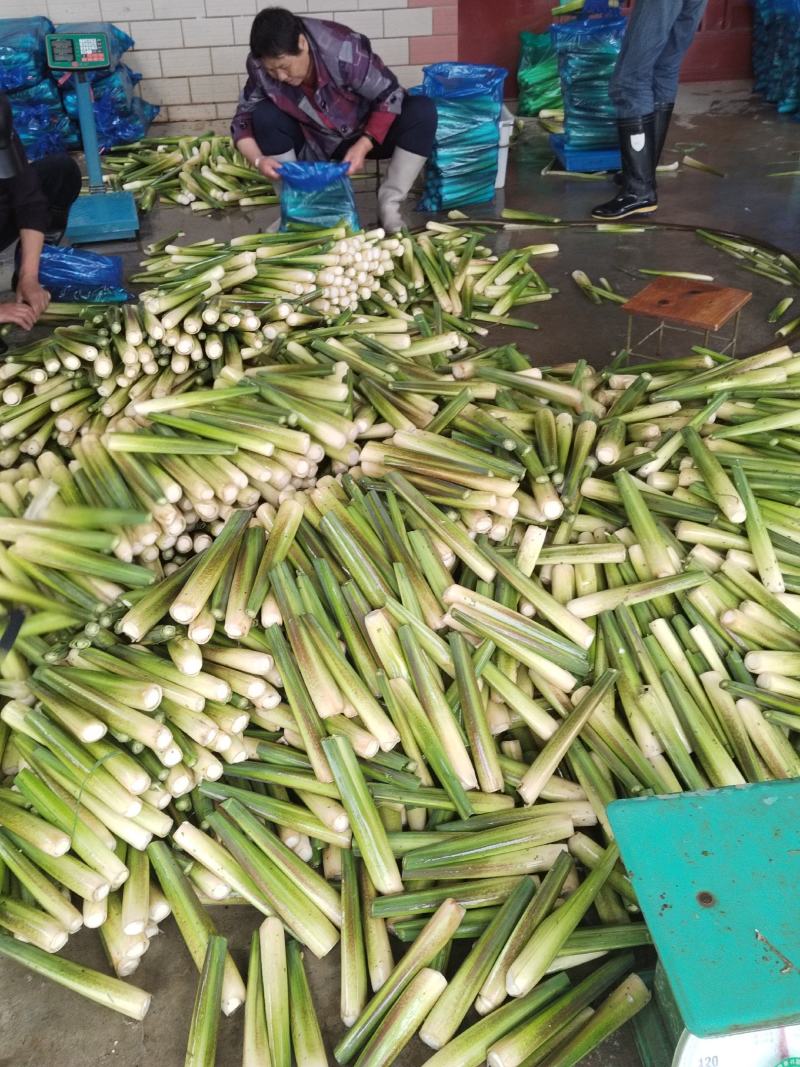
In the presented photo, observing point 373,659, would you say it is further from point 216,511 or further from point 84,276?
point 84,276

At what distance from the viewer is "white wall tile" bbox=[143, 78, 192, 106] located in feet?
28.3

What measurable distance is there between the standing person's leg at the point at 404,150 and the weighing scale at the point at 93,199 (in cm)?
165

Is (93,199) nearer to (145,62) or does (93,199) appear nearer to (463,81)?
(463,81)

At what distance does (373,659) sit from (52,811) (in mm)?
846

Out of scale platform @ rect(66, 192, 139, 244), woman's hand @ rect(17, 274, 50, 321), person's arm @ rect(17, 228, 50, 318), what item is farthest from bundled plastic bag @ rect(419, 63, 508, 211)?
woman's hand @ rect(17, 274, 50, 321)

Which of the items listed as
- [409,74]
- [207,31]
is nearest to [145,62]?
[207,31]

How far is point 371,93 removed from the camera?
Answer: 5.57 m

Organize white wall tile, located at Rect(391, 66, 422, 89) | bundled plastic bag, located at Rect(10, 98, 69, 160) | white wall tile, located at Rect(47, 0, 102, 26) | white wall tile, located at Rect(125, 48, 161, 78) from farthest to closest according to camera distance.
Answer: white wall tile, located at Rect(391, 66, 422, 89) → white wall tile, located at Rect(125, 48, 161, 78) → white wall tile, located at Rect(47, 0, 102, 26) → bundled plastic bag, located at Rect(10, 98, 69, 160)

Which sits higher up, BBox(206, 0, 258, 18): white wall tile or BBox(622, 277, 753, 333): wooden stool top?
BBox(206, 0, 258, 18): white wall tile

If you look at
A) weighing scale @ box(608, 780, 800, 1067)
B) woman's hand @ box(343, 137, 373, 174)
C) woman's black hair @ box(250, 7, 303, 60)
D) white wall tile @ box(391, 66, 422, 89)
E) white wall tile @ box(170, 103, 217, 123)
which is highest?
woman's black hair @ box(250, 7, 303, 60)

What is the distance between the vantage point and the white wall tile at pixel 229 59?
8.49 m

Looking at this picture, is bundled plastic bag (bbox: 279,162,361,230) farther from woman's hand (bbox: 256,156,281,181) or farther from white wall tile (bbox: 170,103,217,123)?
white wall tile (bbox: 170,103,217,123)

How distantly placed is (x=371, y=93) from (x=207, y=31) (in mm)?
3765

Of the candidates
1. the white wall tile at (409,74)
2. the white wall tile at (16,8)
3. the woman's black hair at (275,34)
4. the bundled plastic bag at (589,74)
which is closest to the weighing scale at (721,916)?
the woman's black hair at (275,34)
